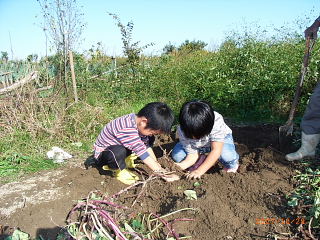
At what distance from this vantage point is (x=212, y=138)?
2.70 meters

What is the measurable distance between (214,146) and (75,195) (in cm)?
140

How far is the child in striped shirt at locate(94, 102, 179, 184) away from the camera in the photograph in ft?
8.62

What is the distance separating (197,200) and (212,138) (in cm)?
64

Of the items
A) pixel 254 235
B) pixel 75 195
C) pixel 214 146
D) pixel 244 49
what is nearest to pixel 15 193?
pixel 75 195

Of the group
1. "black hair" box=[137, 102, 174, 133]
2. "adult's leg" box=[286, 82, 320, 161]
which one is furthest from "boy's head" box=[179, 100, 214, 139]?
"adult's leg" box=[286, 82, 320, 161]

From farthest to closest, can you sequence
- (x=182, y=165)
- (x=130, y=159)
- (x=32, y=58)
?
(x=32, y=58), (x=130, y=159), (x=182, y=165)

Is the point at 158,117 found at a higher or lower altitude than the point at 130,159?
higher

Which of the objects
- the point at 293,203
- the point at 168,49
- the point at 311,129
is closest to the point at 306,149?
the point at 311,129

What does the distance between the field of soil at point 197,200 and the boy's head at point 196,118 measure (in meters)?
0.45

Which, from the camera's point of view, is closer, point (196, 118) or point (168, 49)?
point (196, 118)

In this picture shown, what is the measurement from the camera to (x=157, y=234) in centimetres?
205

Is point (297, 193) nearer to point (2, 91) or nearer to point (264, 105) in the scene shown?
point (264, 105)

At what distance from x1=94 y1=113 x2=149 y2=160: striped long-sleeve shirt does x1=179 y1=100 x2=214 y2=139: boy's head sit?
1.78 ft

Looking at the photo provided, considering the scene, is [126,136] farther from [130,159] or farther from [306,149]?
[306,149]
